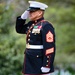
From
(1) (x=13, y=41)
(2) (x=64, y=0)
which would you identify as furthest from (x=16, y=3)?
(2) (x=64, y=0)

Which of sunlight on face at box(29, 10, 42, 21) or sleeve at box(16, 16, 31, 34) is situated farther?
sleeve at box(16, 16, 31, 34)

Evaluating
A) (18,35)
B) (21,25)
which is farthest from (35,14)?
(18,35)

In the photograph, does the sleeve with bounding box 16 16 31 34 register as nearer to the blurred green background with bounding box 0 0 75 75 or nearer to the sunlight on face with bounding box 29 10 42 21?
the sunlight on face with bounding box 29 10 42 21

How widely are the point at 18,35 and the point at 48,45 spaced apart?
367cm

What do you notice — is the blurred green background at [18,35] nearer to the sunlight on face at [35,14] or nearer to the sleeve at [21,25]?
the sleeve at [21,25]

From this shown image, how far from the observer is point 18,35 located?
10.5 metres

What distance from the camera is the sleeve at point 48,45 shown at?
6863 mm

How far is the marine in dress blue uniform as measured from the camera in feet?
22.5

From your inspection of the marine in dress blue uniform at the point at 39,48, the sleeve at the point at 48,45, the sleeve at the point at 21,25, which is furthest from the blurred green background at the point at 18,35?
the sleeve at the point at 48,45

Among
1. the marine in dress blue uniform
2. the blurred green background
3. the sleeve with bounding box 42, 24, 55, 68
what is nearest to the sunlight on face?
the marine in dress blue uniform

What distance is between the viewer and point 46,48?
6863 millimetres

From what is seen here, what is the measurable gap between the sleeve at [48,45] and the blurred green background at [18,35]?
2.19 m

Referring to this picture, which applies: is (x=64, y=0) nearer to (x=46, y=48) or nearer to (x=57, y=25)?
(x=57, y=25)

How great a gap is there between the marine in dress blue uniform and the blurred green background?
6.62 ft
